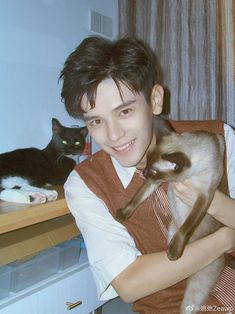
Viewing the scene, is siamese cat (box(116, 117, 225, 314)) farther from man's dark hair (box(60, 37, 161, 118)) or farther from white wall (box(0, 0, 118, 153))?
white wall (box(0, 0, 118, 153))

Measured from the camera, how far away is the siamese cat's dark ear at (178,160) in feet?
3.26

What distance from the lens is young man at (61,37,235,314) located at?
99 cm

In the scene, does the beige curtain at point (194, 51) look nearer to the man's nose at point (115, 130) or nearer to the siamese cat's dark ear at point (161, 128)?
the siamese cat's dark ear at point (161, 128)

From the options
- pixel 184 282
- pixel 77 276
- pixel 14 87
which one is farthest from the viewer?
pixel 14 87

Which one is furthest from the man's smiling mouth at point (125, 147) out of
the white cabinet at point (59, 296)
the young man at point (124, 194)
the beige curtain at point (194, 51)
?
the beige curtain at point (194, 51)

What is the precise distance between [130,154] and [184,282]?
0.46 meters

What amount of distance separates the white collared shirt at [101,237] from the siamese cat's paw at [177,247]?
0.11 m

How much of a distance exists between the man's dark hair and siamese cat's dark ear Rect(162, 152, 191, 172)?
0.21 meters

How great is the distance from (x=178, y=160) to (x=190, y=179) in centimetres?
12

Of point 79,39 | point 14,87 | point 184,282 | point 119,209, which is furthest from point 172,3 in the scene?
point 184,282

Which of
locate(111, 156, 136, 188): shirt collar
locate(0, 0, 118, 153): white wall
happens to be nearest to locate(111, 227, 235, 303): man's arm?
locate(111, 156, 136, 188): shirt collar

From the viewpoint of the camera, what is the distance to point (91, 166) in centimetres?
115

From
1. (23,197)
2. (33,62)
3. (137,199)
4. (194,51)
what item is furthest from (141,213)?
(194,51)

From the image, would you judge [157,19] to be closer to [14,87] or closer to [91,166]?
[14,87]
